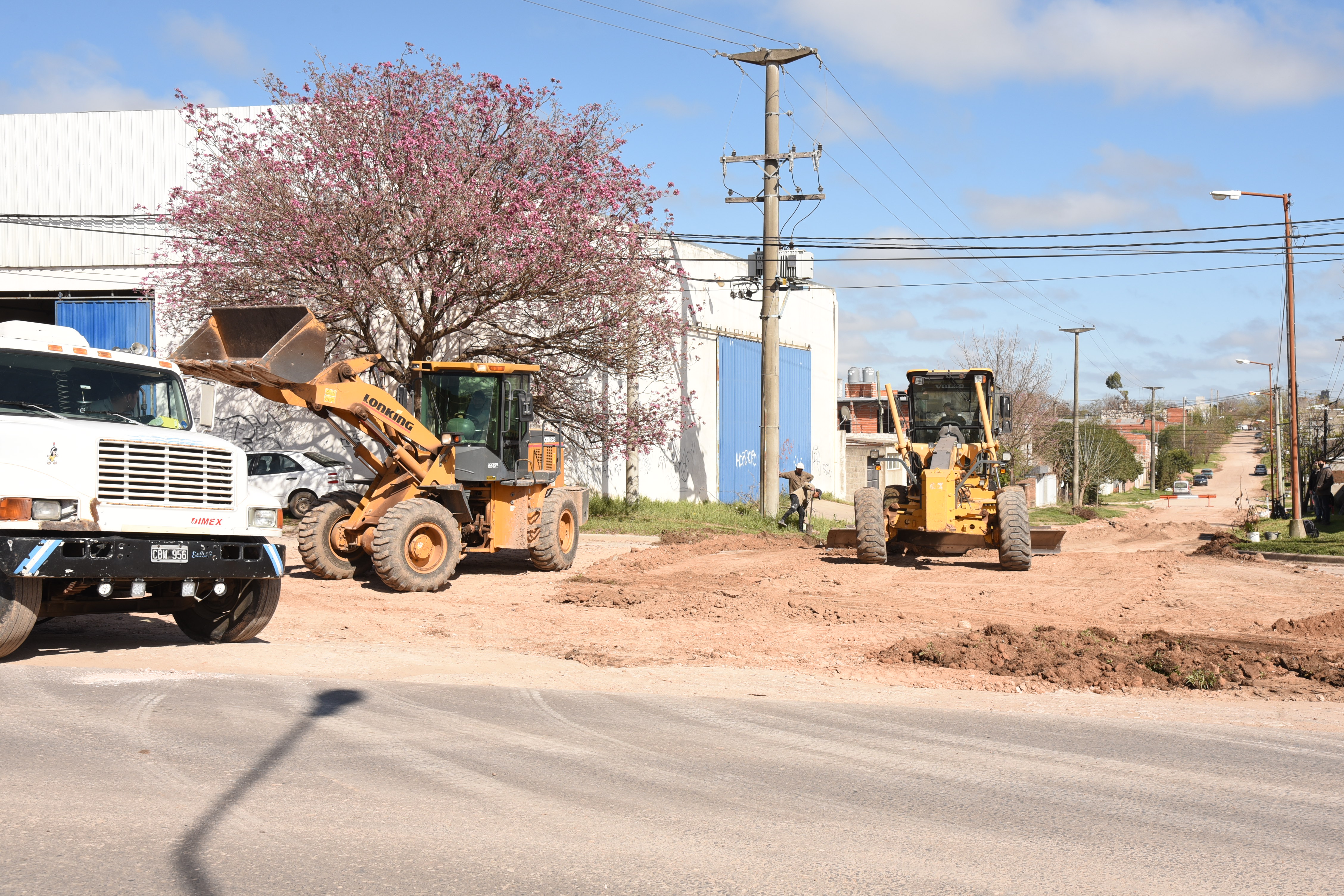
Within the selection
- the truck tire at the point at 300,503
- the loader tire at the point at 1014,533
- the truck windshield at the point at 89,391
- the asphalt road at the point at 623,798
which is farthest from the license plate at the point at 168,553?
the truck tire at the point at 300,503

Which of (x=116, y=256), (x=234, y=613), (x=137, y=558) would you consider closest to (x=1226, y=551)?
(x=234, y=613)

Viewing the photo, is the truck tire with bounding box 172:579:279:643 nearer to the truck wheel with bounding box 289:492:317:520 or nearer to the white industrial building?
the truck wheel with bounding box 289:492:317:520

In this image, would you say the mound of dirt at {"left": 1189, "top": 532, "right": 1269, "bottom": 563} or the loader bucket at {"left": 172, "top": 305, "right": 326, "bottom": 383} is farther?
the mound of dirt at {"left": 1189, "top": 532, "right": 1269, "bottom": 563}

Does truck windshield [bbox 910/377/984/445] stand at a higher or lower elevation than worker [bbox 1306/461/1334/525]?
higher

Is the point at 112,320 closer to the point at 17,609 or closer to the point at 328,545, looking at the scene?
the point at 328,545

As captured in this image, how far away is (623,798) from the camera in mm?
6125

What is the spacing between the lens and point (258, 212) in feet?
73.6

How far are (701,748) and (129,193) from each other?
29.3 metres

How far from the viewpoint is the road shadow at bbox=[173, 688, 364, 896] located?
472 centimetres

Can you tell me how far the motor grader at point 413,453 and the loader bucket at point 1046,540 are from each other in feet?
27.2

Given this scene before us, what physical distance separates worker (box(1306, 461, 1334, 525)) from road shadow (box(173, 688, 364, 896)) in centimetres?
3260

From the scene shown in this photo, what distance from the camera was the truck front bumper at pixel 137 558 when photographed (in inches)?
340

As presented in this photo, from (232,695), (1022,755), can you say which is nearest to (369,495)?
(232,695)

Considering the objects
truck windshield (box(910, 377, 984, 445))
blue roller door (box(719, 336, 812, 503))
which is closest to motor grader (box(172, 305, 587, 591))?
truck windshield (box(910, 377, 984, 445))
